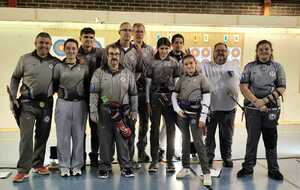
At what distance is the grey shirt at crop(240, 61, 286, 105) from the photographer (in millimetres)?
4156

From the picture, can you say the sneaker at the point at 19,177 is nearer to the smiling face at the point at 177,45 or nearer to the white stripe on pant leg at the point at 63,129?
the white stripe on pant leg at the point at 63,129

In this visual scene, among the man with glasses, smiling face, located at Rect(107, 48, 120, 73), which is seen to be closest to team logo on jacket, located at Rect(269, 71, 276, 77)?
the man with glasses

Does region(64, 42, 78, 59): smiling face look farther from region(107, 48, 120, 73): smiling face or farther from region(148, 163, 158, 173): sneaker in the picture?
region(148, 163, 158, 173): sneaker

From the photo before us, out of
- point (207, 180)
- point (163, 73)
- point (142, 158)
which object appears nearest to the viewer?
point (207, 180)

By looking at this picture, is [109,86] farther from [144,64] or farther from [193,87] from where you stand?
[193,87]

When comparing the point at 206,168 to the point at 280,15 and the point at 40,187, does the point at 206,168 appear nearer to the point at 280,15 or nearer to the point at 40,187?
the point at 40,187

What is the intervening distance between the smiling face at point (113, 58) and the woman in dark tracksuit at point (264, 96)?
1450mm

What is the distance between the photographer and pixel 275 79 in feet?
13.7

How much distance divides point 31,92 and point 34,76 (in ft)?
0.59

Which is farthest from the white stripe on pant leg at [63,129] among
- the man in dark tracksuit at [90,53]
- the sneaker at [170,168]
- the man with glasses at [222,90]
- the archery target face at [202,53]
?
the archery target face at [202,53]

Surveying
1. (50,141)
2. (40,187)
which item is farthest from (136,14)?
(40,187)

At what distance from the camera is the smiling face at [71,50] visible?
13.5ft

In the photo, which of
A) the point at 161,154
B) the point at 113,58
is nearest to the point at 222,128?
the point at 161,154

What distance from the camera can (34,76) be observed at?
13.5 ft
